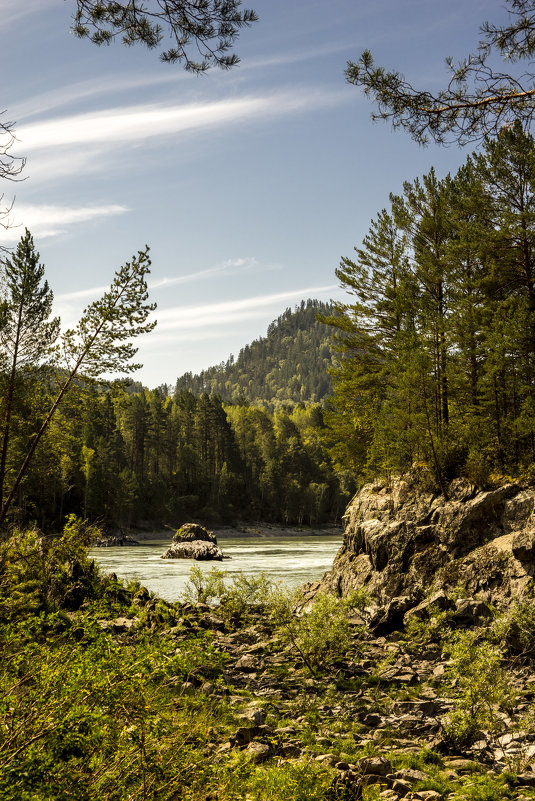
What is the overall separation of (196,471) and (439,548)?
72990 mm

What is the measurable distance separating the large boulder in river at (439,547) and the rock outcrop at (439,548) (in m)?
0.03

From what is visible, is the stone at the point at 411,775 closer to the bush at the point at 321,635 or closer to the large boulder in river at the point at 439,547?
the bush at the point at 321,635

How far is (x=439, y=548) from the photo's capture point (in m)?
17.6

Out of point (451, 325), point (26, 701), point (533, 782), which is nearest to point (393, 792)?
point (533, 782)

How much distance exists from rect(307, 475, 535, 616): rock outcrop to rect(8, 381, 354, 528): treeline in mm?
44921

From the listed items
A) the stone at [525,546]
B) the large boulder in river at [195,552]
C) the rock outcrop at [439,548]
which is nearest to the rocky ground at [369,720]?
the rock outcrop at [439,548]

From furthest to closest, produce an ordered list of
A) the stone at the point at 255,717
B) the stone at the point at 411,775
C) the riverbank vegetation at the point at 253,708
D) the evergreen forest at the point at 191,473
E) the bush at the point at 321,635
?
the evergreen forest at the point at 191,473 → the bush at the point at 321,635 → the stone at the point at 255,717 → the stone at the point at 411,775 → the riverbank vegetation at the point at 253,708

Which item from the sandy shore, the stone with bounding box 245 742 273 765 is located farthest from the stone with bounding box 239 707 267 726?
the sandy shore

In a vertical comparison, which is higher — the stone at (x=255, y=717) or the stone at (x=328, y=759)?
the stone at (x=328, y=759)

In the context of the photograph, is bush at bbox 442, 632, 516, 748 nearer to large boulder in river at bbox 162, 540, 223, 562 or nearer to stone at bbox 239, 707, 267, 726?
stone at bbox 239, 707, 267, 726

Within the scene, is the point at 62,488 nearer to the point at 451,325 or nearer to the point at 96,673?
the point at 451,325

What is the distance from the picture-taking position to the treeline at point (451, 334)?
17938mm

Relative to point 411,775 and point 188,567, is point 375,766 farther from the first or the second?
point 188,567

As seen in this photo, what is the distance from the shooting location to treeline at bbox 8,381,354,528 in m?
65.2
